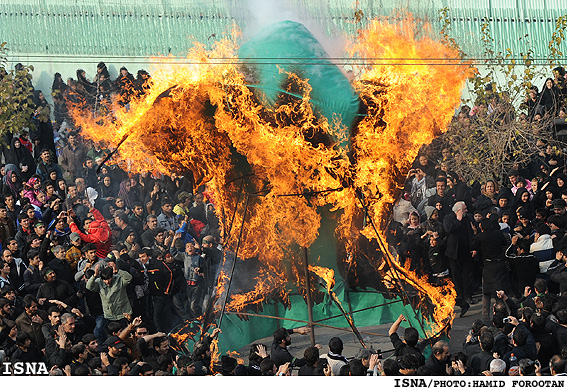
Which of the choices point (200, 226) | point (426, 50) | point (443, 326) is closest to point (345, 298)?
point (443, 326)

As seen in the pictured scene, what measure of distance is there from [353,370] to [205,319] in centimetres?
234

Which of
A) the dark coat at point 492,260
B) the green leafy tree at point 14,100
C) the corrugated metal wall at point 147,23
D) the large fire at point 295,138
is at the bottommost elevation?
the dark coat at point 492,260

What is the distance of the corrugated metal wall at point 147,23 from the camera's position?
13.7 m

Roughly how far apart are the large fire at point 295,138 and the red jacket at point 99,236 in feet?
4.58

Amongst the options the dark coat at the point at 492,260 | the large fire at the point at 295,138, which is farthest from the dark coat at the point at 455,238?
the large fire at the point at 295,138

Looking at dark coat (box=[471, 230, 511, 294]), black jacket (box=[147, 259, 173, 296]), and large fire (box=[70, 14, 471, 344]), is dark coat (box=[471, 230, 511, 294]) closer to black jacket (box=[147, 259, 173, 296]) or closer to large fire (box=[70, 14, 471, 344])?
large fire (box=[70, 14, 471, 344])

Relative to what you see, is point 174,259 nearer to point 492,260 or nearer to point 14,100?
point 492,260

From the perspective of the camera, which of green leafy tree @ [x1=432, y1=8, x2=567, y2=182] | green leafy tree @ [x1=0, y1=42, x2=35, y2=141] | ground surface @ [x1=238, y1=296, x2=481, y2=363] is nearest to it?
ground surface @ [x1=238, y1=296, x2=481, y2=363]

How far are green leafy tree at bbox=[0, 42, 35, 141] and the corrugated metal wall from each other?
1428mm

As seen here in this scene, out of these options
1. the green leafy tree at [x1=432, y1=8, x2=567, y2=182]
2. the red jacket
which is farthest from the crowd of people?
the green leafy tree at [x1=432, y1=8, x2=567, y2=182]

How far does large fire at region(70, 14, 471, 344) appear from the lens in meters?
8.21

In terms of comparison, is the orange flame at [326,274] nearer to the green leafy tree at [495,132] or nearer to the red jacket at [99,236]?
the red jacket at [99,236]

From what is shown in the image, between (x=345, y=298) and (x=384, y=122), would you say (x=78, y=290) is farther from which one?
(x=384, y=122)
